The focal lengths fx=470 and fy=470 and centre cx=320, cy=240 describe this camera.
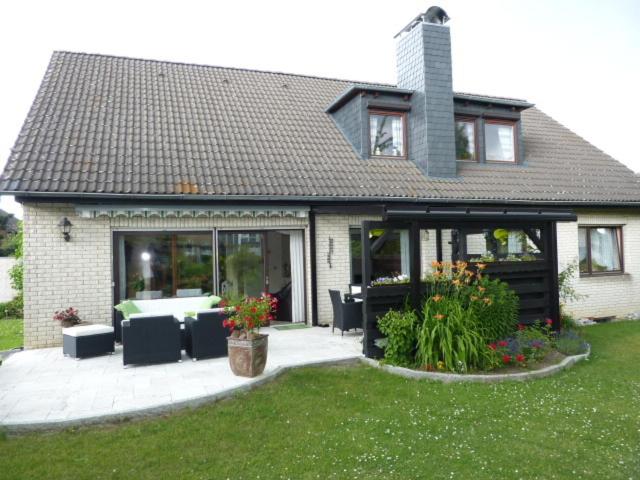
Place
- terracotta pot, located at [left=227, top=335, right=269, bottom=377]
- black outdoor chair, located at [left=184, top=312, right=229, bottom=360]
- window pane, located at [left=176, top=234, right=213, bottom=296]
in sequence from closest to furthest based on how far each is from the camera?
terracotta pot, located at [left=227, top=335, right=269, bottom=377], black outdoor chair, located at [left=184, top=312, right=229, bottom=360], window pane, located at [left=176, top=234, right=213, bottom=296]

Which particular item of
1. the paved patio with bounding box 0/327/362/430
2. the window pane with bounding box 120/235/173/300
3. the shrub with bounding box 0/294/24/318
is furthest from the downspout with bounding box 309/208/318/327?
the shrub with bounding box 0/294/24/318

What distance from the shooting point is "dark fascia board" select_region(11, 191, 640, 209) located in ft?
31.0

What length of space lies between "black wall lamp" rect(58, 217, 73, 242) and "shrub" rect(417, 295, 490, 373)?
7193 mm

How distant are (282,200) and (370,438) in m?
6.80

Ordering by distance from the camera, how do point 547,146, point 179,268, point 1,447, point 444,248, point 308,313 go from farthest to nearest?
point 547,146 < point 444,248 < point 308,313 < point 179,268 < point 1,447

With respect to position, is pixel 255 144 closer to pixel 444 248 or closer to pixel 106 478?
pixel 444 248

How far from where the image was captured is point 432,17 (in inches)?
559

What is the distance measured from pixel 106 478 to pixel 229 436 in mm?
1315

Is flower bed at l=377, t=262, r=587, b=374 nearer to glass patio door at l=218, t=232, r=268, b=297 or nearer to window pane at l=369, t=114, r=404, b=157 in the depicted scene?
glass patio door at l=218, t=232, r=268, b=297

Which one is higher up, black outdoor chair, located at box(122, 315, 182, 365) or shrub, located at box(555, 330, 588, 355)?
black outdoor chair, located at box(122, 315, 182, 365)

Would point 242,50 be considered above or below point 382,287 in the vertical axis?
above

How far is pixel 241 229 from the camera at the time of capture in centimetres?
1122

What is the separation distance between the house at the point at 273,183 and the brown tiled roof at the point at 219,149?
51 millimetres

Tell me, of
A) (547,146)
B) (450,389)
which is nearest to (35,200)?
(450,389)
